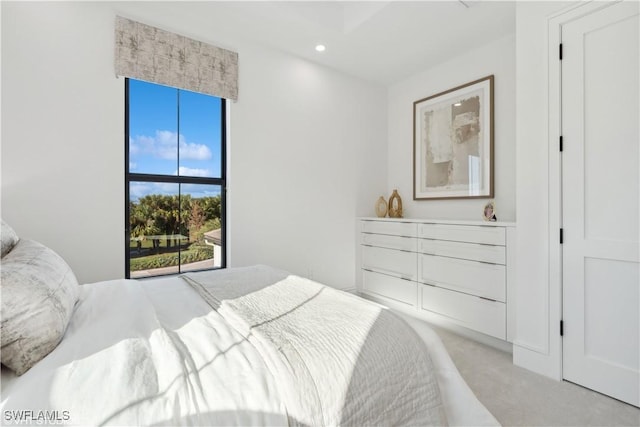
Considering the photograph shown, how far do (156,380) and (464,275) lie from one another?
2.51 m

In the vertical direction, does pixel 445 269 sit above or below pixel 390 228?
below

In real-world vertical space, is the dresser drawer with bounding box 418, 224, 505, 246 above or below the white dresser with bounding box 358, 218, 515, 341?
above

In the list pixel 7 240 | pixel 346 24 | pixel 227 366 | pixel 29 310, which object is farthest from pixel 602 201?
pixel 7 240

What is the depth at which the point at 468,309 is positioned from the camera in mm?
2594

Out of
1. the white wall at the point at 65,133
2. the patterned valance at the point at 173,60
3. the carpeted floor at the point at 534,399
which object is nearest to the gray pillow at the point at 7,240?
the white wall at the point at 65,133

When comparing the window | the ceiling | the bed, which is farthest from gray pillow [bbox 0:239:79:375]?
the ceiling

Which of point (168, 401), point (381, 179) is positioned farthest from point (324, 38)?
point (168, 401)

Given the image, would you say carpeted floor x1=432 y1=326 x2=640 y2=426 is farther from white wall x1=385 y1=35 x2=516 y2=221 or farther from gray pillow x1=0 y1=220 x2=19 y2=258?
gray pillow x1=0 y1=220 x2=19 y2=258

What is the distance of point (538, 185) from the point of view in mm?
2059

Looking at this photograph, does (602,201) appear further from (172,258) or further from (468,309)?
(172,258)

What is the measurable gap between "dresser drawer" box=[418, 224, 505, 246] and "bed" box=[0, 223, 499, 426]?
1487 mm

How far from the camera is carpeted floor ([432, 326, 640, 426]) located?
1.60 meters

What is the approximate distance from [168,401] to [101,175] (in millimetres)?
2147

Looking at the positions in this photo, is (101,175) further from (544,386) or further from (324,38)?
(544,386)
